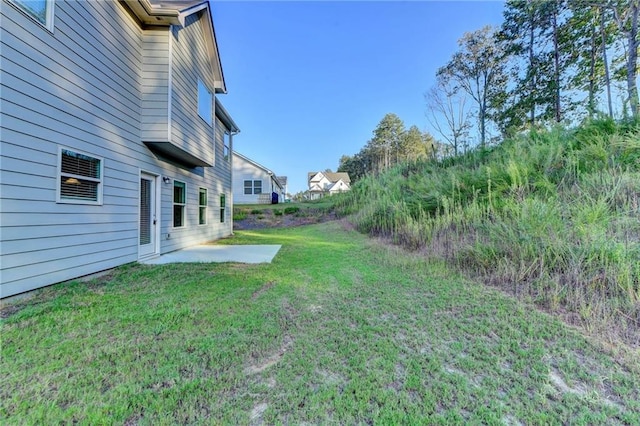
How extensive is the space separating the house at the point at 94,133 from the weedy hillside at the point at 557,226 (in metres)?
5.81

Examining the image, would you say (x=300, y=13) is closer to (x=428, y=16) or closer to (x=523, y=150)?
(x=428, y=16)

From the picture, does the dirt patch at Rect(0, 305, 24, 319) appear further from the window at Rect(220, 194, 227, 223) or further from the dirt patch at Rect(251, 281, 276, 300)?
the window at Rect(220, 194, 227, 223)

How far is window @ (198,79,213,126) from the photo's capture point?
702 centimetres

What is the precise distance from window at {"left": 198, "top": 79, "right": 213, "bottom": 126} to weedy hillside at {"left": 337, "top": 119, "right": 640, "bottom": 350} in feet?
20.5

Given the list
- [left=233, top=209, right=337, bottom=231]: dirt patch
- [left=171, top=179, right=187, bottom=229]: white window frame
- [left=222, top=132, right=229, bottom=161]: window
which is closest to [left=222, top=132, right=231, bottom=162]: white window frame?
[left=222, top=132, right=229, bottom=161]: window

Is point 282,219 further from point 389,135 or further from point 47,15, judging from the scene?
point 389,135

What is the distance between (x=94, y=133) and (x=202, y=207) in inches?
177

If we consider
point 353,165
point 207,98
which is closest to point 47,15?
point 207,98

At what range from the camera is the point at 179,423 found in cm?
131

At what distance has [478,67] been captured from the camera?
584 inches

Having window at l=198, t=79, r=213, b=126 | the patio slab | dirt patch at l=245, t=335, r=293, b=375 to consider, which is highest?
window at l=198, t=79, r=213, b=126

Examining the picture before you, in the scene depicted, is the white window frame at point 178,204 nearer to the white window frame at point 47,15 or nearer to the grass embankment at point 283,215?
the white window frame at point 47,15

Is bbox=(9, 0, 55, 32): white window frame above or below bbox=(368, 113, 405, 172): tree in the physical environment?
below

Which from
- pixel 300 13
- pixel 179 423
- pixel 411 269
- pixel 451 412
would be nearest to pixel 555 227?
pixel 411 269
